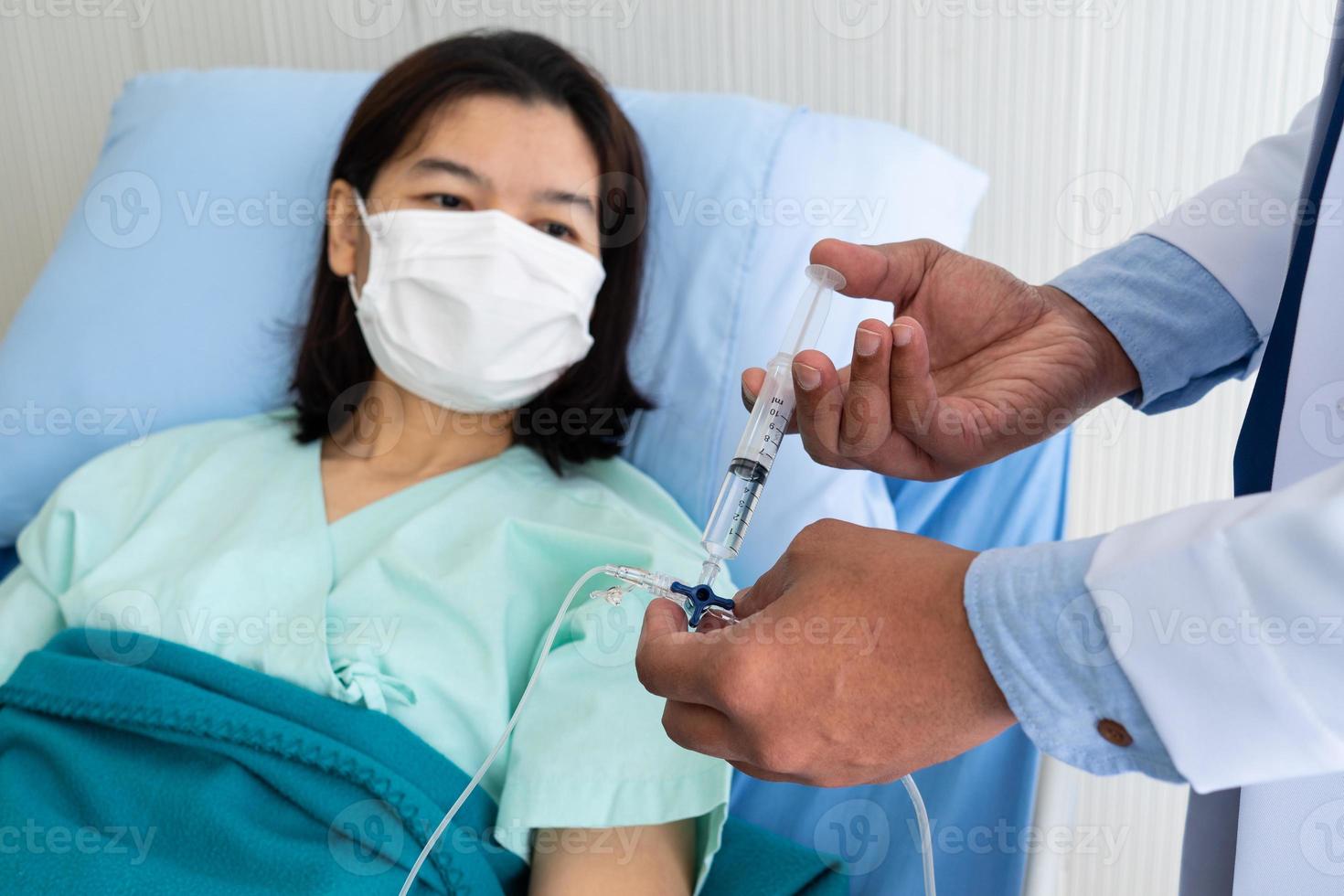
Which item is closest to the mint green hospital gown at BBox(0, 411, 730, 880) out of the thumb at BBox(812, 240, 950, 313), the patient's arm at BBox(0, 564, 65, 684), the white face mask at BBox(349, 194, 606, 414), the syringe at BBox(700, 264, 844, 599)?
the patient's arm at BBox(0, 564, 65, 684)

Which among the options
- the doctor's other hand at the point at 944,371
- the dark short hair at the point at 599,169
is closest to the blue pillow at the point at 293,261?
the dark short hair at the point at 599,169

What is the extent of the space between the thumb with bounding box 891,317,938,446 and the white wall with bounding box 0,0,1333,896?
87 centimetres

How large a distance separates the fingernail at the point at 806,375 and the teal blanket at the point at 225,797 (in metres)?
0.48

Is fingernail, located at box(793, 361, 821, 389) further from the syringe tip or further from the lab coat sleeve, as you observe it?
the lab coat sleeve

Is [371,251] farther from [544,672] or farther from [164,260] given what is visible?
[544,672]

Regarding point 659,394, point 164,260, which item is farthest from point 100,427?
point 659,394

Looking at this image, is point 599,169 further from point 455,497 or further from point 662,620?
point 662,620

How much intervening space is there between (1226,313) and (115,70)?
196cm

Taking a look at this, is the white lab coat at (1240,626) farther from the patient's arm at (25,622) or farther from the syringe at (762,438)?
the patient's arm at (25,622)

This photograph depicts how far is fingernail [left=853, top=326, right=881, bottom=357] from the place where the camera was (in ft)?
2.58

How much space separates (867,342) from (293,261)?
112 cm

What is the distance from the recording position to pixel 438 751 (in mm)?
1043

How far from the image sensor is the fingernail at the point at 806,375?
0.79 m

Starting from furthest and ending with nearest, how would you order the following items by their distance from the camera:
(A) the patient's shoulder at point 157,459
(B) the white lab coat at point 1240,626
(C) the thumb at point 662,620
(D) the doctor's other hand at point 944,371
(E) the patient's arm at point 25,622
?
(A) the patient's shoulder at point 157,459 < (E) the patient's arm at point 25,622 < (D) the doctor's other hand at point 944,371 < (C) the thumb at point 662,620 < (B) the white lab coat at point 1240,626
